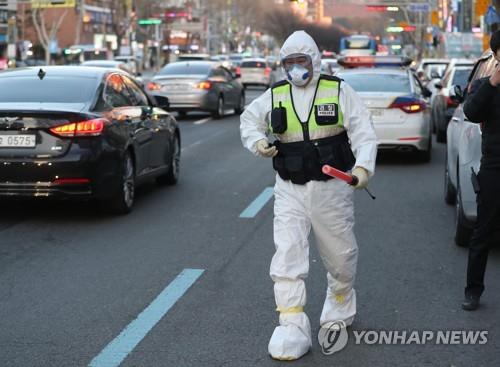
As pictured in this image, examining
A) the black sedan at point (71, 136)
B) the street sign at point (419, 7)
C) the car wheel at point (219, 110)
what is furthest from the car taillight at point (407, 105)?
the street sign at point (419, 7)

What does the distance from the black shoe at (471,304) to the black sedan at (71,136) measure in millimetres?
4369

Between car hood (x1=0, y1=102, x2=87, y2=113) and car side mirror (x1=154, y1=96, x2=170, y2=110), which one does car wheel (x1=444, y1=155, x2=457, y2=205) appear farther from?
car hood (x1=0, y1=102, x2=87, y2=113)

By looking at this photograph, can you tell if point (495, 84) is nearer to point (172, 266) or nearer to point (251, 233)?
point (172, 266)

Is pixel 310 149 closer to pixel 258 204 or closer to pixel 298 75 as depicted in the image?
pixel 298 75

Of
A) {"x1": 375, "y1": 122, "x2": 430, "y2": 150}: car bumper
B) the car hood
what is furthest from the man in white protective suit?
{"x1": 375, "y1": 122, "x2": 430, "y2": 150}: car bumper

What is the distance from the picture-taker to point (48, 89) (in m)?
10.3

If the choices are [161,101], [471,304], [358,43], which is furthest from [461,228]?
[358,43]

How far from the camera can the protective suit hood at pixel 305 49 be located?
5.59 metres

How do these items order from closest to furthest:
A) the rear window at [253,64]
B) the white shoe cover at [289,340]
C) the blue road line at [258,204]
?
the white shoe cover at [289,340], the blue road line at [258,204], the rear window at [253,64]

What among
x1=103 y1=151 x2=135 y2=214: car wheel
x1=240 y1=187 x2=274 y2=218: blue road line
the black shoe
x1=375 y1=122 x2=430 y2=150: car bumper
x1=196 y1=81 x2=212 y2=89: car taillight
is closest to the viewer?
the black shoe

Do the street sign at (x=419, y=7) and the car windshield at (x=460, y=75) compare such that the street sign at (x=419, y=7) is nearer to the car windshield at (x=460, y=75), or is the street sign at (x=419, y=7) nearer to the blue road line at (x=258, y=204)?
the car windshield at (x=460, y=75)

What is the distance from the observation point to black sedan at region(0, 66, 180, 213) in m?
9.48

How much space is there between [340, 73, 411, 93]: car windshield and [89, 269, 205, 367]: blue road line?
8.40 meters

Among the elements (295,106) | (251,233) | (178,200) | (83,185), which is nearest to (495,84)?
(295,106)
